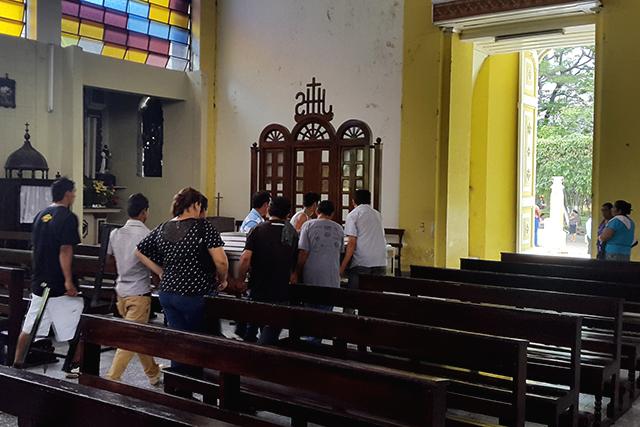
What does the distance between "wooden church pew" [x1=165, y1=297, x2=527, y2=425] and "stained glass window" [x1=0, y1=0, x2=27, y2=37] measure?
9178 mm

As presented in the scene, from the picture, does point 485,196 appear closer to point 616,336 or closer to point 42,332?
point 616,336

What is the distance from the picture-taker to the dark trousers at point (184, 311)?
4742mm

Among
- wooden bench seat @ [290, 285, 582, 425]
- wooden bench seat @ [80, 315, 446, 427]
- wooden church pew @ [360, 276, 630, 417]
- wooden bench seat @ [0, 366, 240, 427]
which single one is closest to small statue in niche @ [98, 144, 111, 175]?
wooden church pew @ [360, 276, 630, 417]

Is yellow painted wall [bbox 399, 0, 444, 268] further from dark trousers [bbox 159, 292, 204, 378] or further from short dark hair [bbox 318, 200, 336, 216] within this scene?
dark trousers [bbox 159, 292, 204, 378]

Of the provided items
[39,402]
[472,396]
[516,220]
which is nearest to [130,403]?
[39,402]

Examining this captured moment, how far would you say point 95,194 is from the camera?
1359 centimetres

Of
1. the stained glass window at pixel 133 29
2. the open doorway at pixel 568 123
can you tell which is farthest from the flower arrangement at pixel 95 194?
the open doorway at pixel 568 123

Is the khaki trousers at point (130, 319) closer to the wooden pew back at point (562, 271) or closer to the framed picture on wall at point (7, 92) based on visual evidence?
the wooden pew back at point (562, 271)

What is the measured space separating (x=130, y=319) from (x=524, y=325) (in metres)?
2.82

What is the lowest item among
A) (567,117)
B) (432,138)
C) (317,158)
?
(317,158)

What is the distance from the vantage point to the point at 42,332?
5.67 metres

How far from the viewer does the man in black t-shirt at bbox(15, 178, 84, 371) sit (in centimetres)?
548

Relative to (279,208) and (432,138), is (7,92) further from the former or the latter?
(279,208)

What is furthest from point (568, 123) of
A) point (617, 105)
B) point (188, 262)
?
point (188, 262)
